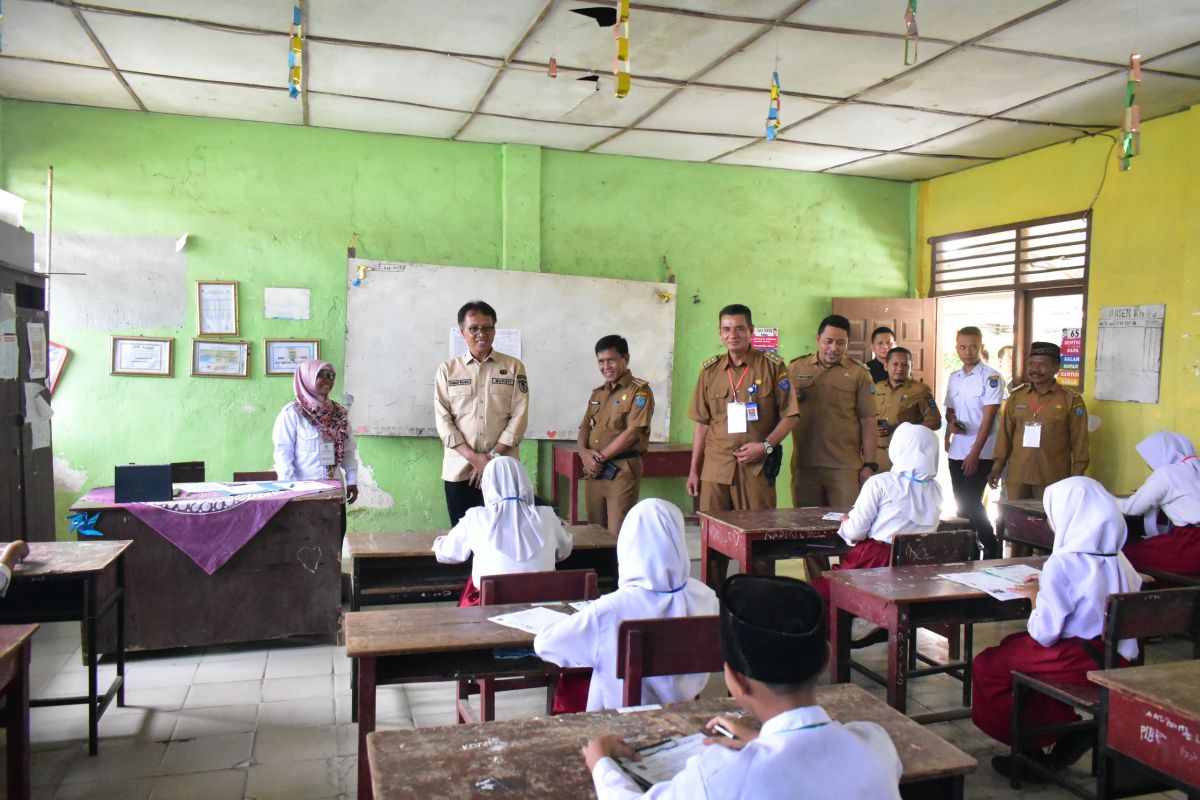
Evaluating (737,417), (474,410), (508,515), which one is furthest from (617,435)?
(508,515)

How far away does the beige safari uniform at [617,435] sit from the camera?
513 cm

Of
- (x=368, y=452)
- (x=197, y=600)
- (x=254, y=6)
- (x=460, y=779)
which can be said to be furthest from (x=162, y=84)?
(x=460, y=779)

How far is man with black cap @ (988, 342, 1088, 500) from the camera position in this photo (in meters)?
5.39

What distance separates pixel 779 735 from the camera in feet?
3.94

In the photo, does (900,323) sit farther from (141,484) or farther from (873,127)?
(141,484)

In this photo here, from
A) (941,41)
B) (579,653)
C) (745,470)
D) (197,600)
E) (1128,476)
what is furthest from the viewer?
(1128,476)

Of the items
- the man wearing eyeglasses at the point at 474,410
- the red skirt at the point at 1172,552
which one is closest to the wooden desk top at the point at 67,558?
the man wearing eyeglasses at the point at 474,410

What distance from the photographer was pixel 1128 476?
5625mm

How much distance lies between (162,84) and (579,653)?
472 centimetres

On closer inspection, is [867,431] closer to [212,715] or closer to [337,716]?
[337,716]

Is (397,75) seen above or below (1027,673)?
above

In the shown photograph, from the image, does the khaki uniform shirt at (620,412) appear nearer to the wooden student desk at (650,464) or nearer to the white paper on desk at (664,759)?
the wooden student desk at (650,464)

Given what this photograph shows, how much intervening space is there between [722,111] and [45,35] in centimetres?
390

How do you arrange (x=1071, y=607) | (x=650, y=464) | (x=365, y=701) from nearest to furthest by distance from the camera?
(x=365, y=701) → (x=1071, y=607) → (x=650, y=464)
